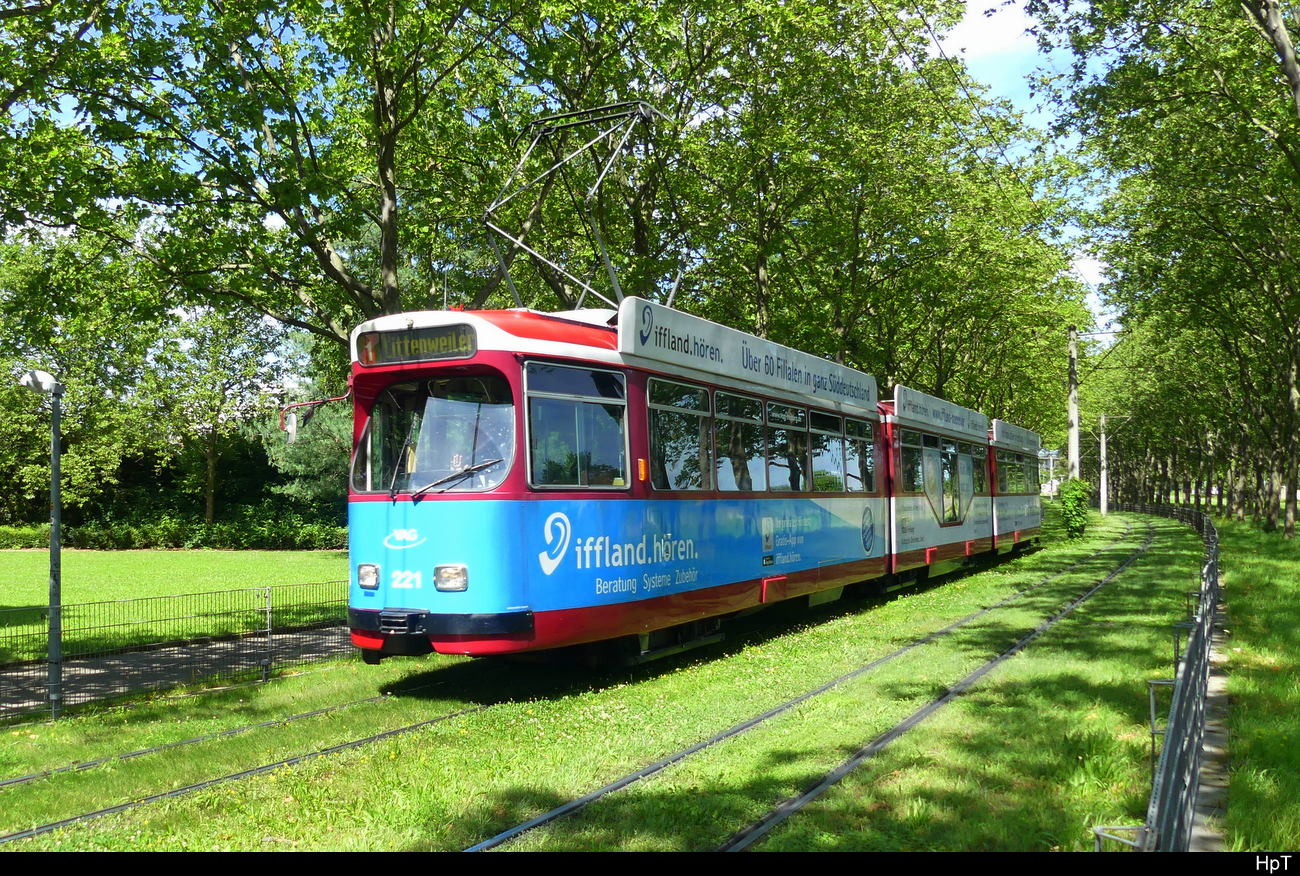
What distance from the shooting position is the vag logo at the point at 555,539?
29.0 feet

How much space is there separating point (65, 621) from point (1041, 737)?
13.7m

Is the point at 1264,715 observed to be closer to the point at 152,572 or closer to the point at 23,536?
the point at 152,572

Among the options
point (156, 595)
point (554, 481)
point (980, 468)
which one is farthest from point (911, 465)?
point (156, 595)

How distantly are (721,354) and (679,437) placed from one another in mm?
1362

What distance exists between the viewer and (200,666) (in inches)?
472

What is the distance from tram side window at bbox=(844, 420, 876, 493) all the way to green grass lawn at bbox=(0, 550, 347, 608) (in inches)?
560

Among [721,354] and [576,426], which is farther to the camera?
[721,354]

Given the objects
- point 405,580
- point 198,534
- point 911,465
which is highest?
point 911,465

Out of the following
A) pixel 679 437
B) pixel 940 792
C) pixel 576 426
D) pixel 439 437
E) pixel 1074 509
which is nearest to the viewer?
pixel 940 792

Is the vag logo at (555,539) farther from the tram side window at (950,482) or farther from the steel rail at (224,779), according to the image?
the tram side window at (950,482)

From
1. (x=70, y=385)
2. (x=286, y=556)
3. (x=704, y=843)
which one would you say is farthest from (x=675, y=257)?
(x=70, y=385)

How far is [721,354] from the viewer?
11.4 meters

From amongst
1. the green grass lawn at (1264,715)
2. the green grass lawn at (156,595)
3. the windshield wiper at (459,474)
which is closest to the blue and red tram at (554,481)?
the windshield wiper at (459,474)

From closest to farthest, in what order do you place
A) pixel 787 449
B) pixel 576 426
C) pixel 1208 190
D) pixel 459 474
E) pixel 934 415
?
pixel 459 474, pixel 576 426, pixel 787 449, pixel 934 415, pixel 1208 190
